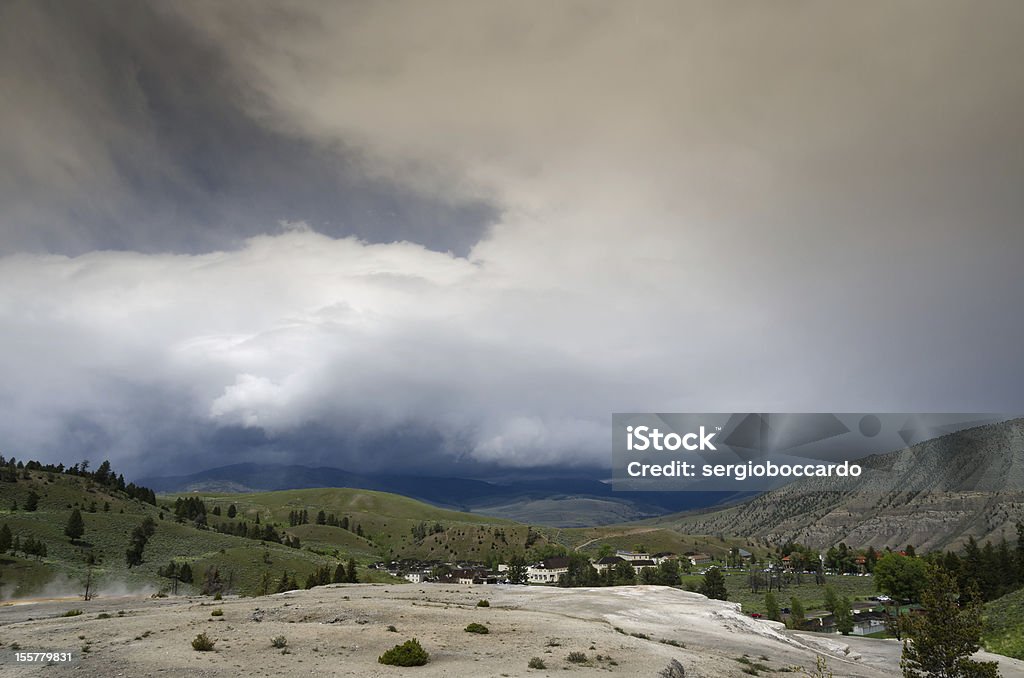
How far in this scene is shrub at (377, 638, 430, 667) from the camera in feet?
124

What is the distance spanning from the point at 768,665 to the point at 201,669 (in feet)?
145

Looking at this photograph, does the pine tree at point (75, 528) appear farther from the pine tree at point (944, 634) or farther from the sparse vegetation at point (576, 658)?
the pine tree at point (944, 634)

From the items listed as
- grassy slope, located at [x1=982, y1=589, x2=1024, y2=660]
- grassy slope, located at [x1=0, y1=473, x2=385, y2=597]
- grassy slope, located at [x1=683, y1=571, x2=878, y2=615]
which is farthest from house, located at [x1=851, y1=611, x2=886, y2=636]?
grassy slope, located at [x1=0, y1=473, x2=385, y2=597]

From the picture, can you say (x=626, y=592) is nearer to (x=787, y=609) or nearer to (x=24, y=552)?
(x=787, y=609)

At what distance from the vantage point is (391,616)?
56406 mm

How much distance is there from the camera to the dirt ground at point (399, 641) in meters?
35.7

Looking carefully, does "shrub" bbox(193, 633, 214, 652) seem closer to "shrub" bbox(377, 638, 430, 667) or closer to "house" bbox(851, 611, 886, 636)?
"shrub" bbox(377, 638, 430, 667)

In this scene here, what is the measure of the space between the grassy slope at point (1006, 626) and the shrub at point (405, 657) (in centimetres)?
6932

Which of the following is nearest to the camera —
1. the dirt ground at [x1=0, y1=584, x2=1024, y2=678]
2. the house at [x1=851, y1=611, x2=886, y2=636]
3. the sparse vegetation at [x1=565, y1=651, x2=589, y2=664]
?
the dirt ground at [x1=0, y1=584, x2=1024, y2=678]

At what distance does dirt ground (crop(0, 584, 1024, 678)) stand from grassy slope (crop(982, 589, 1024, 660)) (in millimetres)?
7068

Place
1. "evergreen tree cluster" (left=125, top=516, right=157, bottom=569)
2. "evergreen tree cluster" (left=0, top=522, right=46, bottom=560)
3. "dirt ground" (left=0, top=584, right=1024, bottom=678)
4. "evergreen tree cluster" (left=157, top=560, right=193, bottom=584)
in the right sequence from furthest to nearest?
1. "evergreen tree cluster" (left=125, top=516, right=157, bottom=569)
2. "evergreen tree cluster" (left=157, top=560, right=193, bottom=584)
3. "evergreen tree cluster" (left=0, top=522, right=46, bottom=560)
4. "dirt ground" (left=0, top=584, right=1024, bottom=678)

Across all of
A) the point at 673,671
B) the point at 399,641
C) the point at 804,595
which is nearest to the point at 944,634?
the point at 673,671

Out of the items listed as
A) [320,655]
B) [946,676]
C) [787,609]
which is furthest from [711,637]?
[787,609]

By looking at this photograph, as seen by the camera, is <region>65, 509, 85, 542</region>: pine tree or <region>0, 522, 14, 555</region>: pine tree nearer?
<region>0, 522, 14, 555</region>: pine tree
